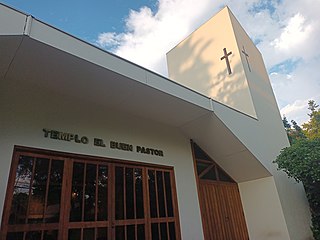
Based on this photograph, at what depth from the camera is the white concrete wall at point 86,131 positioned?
343 centimetres

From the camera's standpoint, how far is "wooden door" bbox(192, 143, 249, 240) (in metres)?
5.25

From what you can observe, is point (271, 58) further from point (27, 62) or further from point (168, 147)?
point (27, 62)

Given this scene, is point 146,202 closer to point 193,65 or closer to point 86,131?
point 86,131

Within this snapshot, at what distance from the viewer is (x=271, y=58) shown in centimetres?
926

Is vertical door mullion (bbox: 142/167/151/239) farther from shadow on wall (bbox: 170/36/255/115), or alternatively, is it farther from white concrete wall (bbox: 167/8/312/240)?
shadow on wall (bbox: 170/36/255/115)

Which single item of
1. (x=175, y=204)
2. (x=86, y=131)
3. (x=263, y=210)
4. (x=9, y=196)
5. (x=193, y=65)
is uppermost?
(x=193, y=65)

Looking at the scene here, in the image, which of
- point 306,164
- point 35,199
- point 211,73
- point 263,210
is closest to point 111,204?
point 35,199

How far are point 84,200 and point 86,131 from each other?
114cm

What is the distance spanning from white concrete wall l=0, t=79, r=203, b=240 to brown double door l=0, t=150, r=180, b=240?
0.17m

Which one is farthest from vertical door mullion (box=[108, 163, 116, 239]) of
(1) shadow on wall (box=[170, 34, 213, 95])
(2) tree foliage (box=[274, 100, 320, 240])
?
(1) shadow on wall (box=[170, 34, 213, 95])

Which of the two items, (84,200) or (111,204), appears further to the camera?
(111,204)

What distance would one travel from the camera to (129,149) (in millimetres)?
4633

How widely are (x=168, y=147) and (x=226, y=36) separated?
161 inches

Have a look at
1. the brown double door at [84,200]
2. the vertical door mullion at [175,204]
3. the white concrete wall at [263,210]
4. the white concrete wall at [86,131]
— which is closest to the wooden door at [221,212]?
the white concrete wall at [263,210]
